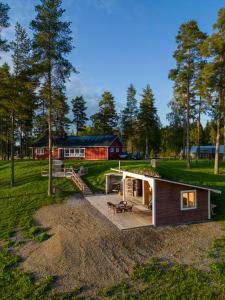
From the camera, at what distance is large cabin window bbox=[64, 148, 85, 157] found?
46.1 meters

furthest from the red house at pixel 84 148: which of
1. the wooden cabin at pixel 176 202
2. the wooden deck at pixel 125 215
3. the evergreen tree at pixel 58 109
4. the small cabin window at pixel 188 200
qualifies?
the small cabin window at pixel 188 200

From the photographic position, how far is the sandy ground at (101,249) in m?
11.3

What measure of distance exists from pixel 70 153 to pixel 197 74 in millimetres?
25297

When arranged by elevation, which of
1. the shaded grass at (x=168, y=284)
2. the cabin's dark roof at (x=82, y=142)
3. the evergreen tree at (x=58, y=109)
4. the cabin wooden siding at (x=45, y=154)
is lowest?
the shaded grass at (x=168, y=284)

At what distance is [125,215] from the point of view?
17.9 m

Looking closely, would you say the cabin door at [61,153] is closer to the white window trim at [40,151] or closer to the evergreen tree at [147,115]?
the white window trim at [40,151]

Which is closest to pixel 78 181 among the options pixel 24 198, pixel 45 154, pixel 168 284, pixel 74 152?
pixel 24 198

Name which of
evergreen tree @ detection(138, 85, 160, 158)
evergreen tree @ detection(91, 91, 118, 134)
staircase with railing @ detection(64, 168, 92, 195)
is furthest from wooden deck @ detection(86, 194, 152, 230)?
evergreen tree @ detection(91, 91, 118, 134)

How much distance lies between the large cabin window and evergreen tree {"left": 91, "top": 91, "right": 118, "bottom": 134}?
15.7 meters

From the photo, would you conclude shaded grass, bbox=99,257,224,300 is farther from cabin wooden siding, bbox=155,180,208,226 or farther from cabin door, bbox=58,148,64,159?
cabin door, bbox=58,148,64,159

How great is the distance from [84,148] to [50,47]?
2559 cm

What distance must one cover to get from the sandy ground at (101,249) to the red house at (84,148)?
27952mm

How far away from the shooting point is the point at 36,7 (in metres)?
21.1

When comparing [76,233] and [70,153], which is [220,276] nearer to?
[76,233]
